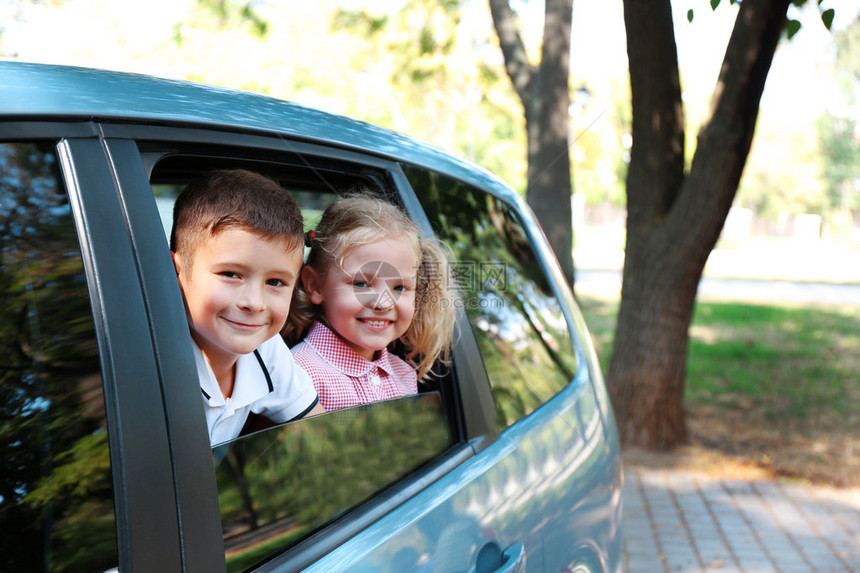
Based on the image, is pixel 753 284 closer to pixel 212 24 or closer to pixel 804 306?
pixel 804 306

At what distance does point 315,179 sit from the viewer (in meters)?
2.03

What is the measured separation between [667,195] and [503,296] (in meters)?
3.86

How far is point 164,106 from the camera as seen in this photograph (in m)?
1.31

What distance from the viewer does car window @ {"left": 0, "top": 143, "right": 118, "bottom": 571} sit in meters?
1.03

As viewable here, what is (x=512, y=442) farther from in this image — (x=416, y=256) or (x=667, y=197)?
(x=667, y=197)

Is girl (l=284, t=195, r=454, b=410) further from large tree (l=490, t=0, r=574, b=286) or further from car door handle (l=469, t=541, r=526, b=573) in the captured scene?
large tree (l=490, t=0, r=574, b=286)

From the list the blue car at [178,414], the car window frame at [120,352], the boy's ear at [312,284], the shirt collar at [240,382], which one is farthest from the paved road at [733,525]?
the car window frame at [120,352]

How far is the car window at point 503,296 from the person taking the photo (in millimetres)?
2070

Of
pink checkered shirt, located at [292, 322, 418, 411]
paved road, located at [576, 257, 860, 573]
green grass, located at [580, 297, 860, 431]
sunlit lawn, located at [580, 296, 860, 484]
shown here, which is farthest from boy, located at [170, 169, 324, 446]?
green grass, located at [580, 297, 860, 431]

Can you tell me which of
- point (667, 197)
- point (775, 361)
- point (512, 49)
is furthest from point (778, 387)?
point (512, 49)

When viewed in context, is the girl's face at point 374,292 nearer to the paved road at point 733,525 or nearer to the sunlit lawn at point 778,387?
the paved road at point 733,525

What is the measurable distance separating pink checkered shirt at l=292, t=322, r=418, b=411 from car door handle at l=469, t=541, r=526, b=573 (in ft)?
1.34

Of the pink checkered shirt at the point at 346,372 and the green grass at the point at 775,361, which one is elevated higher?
the pink checkered shirt at the point at 346,372

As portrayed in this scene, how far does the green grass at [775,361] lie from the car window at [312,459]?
21.4ft
